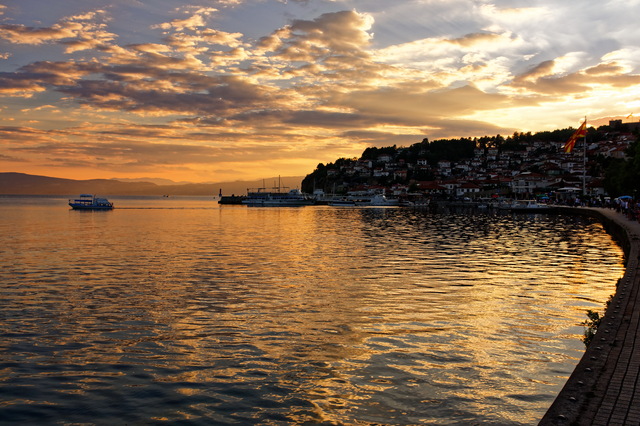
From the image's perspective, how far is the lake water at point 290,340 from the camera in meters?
8.57

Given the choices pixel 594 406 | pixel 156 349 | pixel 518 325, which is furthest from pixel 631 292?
pixel 156 349

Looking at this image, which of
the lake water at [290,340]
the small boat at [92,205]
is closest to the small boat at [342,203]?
the small boat at [92,205]

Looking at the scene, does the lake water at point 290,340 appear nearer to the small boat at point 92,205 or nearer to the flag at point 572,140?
the flag at point 572,140

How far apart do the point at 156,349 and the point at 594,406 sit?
9.10m

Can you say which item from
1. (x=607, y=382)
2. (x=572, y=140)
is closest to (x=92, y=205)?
(x=572, y=140)

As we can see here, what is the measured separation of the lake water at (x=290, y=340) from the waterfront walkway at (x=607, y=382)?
981mm

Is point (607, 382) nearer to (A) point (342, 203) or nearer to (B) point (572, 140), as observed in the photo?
(B) point (572, 140)

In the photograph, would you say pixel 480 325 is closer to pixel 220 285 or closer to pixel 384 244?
pixel 220 285

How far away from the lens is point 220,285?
19.6 metres

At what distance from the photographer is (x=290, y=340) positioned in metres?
12.3

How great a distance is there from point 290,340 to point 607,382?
7005mm

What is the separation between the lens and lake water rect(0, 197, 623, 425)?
8.57 meters

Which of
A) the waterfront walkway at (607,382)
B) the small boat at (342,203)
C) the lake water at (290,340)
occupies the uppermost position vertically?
→ the small boat at (342,203)

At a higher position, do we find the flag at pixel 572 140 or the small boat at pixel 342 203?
the flag at pixel 572 140
